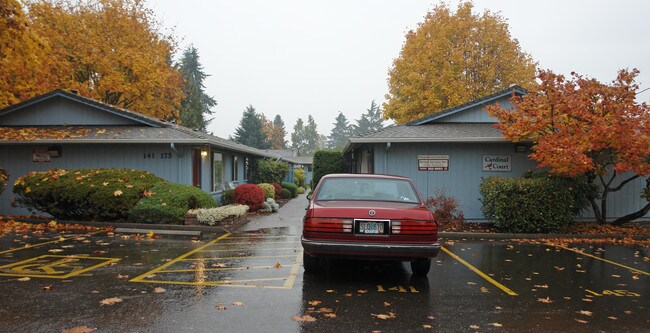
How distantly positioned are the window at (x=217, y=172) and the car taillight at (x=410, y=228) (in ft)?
40.0

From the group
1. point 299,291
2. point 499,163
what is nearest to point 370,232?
point 299,291

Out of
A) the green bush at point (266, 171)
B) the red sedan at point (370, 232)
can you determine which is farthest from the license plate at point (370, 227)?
the green bush at point (266, 171)

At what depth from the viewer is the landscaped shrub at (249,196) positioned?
16422 millimetres

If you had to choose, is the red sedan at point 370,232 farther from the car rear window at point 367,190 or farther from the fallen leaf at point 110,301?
the fallen leaf at point 110,301

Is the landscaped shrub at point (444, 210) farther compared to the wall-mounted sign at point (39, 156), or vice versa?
the wall-mounted sign at point (39, 156)

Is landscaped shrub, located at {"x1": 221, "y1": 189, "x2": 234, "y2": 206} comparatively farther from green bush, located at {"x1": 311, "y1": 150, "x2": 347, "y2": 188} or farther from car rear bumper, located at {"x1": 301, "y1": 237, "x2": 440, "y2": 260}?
car rear bumper, located at {"x1": 301, "y1": 237, "x2": 440, "y2": 260}

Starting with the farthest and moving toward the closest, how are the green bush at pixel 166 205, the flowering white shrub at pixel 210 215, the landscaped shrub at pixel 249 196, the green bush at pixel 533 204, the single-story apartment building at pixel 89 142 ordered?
1. the landscaped shrub at pixel 249 196
2. the single-story apartment building at pixel 89 142
3. the green bush at pixel 166 205
4. the flowering white shrub at pixel 210 215
5. the green bush at pixel 533 204

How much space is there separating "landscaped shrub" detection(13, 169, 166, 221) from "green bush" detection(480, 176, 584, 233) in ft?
33.5

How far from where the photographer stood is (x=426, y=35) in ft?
97.9

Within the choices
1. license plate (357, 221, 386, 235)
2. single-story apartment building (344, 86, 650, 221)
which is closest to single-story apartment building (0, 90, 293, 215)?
single-story apartment building (344, 86, 650, 221)

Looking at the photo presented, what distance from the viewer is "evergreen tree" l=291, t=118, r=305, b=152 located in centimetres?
11681

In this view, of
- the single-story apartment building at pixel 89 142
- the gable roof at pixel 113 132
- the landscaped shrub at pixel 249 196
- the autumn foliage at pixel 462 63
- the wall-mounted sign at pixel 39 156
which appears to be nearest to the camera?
the gable roof at pixel 113 132

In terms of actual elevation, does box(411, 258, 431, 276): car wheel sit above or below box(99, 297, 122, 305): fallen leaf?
above

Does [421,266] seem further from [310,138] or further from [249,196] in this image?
[310,138]
